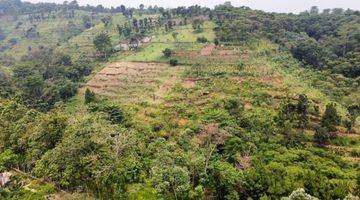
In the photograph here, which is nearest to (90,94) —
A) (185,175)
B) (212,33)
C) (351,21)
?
(185,175)

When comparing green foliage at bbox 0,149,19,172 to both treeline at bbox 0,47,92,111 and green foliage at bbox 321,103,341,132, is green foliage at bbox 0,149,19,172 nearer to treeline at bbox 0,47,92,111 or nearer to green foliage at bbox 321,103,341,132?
treeline at bbox 0,47,92,111

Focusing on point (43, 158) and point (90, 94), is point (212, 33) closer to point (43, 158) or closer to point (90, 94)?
point (90, 94)

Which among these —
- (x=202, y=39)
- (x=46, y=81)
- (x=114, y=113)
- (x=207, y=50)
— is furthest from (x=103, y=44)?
(x=114, y=113)

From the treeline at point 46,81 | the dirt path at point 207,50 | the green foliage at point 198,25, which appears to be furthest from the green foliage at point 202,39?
the treeline at point 46,81

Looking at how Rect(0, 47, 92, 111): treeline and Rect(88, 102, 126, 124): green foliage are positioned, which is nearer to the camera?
Rect(88, 102, 126, 124): green foliage

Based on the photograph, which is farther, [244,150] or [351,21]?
[351,21]

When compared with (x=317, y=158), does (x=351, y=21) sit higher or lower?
higher

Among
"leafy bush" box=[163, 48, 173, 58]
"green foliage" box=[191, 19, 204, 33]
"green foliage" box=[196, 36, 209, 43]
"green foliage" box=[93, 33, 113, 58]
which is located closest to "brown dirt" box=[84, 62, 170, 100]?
"leafy bush" box=[163, 48, 173, 58]

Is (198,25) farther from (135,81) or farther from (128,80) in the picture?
(135,81)
